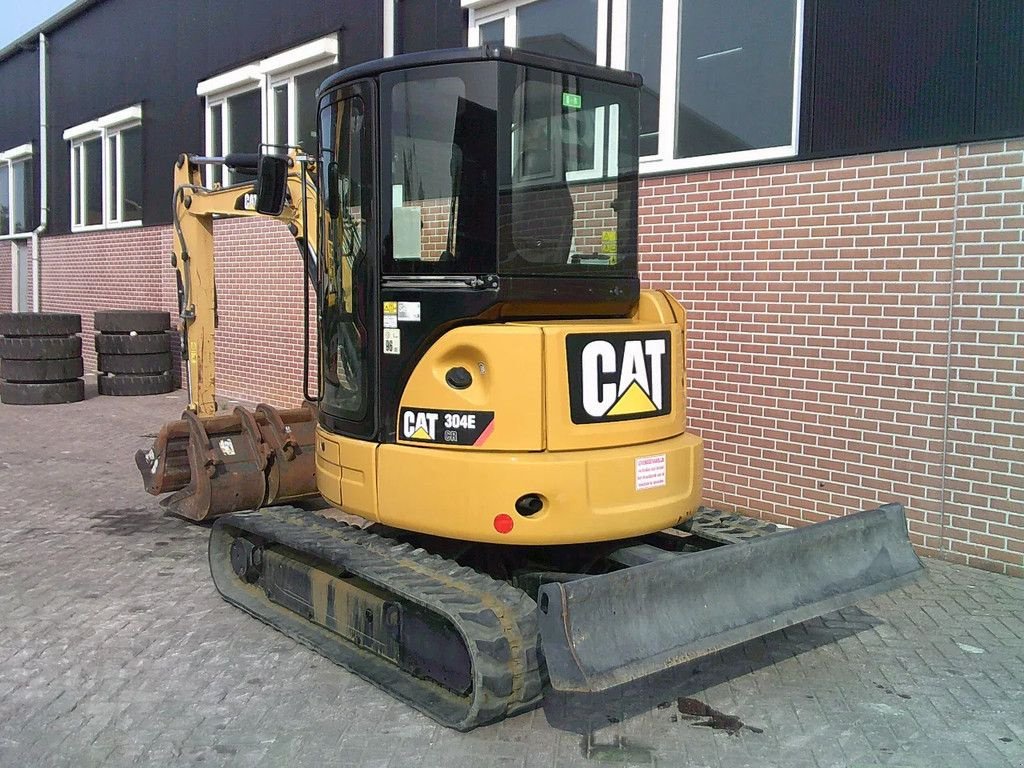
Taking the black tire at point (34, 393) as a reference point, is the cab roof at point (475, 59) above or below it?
above

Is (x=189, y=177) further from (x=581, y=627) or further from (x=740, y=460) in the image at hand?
(x=581, y=627)

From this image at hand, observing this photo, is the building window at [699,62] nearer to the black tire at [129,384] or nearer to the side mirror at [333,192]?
the side mirror at [333,192]

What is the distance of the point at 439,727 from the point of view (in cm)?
398

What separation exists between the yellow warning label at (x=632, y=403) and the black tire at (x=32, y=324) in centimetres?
1158

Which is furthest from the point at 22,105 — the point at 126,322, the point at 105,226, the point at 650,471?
the point at 650,471

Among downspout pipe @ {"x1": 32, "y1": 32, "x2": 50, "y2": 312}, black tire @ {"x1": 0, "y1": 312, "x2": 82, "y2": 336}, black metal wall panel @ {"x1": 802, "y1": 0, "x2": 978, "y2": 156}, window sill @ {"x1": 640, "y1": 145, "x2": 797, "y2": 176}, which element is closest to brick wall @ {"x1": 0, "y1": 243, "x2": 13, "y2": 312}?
downspout pipe @ {"x1": 32, "y1": 32, "x2": 50, "y2": 312}

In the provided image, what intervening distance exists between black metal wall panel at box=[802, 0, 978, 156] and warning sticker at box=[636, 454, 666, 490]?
10.6 ft

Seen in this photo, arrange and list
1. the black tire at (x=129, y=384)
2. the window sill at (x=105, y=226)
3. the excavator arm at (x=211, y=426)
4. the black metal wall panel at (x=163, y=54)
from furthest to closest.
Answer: the window sill at (x=105, y=226) < the black tire at (x=129, y=384) < the black metal wall panel at (x=163, y=54) < the excavator arm at (x=211, y=426)

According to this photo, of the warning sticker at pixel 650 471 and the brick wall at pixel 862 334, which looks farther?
the brick wall at pixel 862 334

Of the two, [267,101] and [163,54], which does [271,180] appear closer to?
[267,101]

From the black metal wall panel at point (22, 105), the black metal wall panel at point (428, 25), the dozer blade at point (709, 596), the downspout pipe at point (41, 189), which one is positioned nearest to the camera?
the dozer blade at point (709, 596)

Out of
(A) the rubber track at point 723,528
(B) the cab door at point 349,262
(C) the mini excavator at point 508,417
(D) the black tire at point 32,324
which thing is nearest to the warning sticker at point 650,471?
(C) the mini excavator at point 508,417

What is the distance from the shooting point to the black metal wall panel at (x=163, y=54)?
11.5 m

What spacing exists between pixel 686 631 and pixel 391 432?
1.58 m
